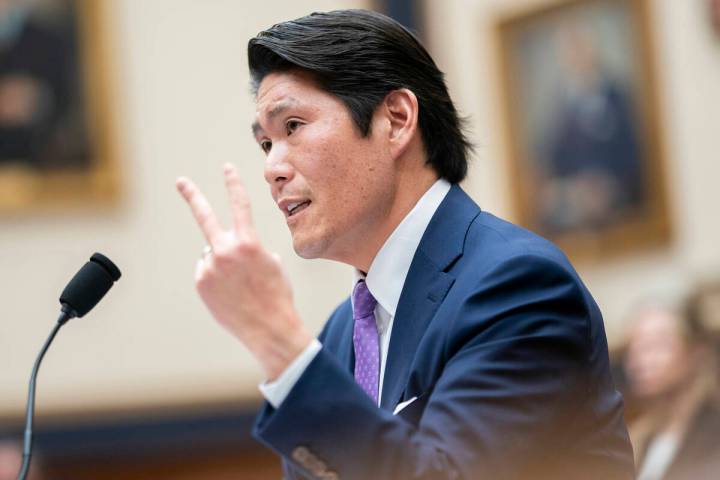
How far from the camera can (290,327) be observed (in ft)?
7.07

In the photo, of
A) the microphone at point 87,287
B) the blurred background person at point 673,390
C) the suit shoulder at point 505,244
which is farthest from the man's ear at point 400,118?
the blurred background person at point 673,390

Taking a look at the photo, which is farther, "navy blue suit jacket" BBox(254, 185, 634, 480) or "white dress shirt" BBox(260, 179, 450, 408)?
"white dress shirt" BBox(260, 179, 450, 408)

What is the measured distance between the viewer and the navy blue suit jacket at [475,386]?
219 centimetres

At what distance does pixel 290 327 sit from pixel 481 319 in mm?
496

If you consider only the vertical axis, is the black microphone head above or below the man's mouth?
below

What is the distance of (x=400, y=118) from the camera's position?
2.94m

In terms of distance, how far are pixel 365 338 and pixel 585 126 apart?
4855mm

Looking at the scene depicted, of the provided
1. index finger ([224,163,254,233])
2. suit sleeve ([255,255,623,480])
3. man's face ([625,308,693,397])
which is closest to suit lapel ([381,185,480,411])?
suit sleeve ([255,255,623,480])

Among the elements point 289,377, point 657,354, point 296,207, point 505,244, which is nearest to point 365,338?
point 296,207

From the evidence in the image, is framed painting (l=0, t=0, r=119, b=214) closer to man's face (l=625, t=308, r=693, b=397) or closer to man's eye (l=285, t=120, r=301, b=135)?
man's face (l=625, t=308, r=693, b=397)

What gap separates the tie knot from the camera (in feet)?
9.65

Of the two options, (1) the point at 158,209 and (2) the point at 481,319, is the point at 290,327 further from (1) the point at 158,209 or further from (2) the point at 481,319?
(1) the point at 158,209

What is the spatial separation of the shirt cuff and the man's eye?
768mm

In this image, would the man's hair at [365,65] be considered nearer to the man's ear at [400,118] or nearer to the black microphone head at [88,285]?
the man's ear at [400,118]
